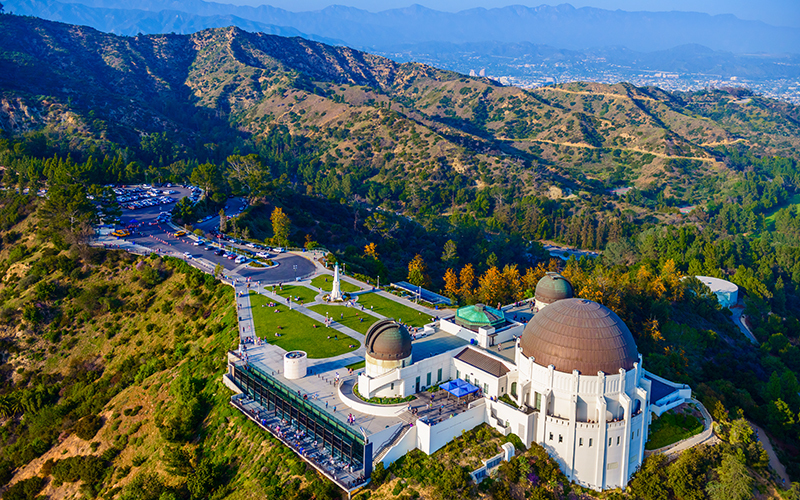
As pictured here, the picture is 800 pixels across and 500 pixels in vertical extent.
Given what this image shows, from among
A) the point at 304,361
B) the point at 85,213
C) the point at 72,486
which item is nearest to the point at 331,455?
the point at 304,361

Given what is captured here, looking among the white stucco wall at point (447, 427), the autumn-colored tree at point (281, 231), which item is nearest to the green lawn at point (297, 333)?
the white stucco wall at point (447, 427)

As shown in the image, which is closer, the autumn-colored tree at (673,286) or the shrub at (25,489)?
the shrub at (25,489)

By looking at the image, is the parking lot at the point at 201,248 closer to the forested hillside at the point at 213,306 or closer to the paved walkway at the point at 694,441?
the forested hillside at the point at 213,306

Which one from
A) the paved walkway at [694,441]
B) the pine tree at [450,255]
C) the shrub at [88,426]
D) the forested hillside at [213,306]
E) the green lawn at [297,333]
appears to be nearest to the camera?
the paved walkway at [694,441]

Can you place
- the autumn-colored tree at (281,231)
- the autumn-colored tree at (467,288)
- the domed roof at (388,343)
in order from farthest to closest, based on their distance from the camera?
1. the autumn-colored tree at (281,231)
2. the autumn-colored tree at (467,288)
3. the domed roof at (388,343)

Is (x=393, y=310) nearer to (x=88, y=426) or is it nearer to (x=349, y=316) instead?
(x=349, y=316)

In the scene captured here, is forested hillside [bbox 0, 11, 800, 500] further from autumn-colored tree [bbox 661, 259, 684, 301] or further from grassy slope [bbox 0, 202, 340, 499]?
autumn-colored tree [bbox 661, 259, 684, 301]
